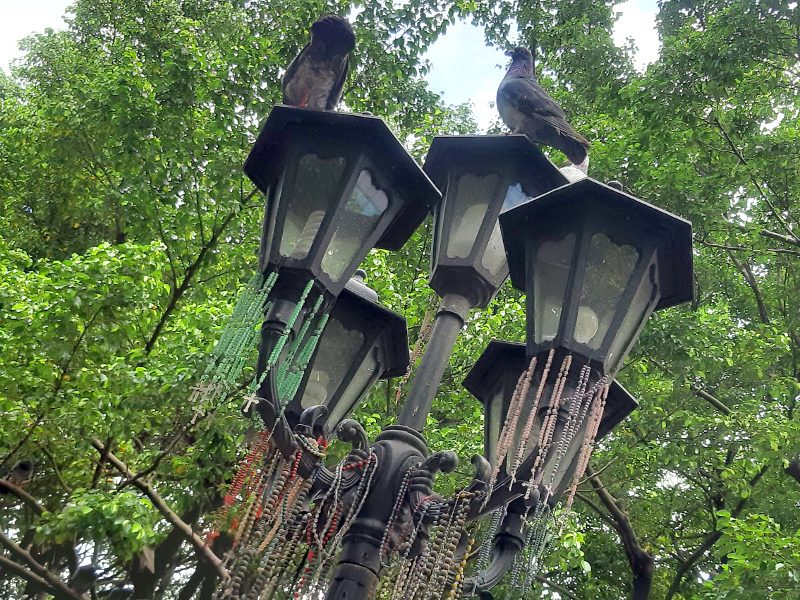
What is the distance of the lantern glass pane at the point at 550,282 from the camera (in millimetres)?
2660

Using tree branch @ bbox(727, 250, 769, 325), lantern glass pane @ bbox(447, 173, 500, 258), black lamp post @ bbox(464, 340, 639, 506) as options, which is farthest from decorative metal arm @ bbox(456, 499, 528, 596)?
tree branch @ bbox(727, 250, 769, 325)

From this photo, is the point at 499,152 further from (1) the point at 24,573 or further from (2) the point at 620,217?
(1) the point at 24,573

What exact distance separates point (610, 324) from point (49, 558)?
24.4ft

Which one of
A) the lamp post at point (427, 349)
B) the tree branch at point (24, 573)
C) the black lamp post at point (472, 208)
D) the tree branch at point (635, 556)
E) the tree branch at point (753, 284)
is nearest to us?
the lamp post at point (427, 349)

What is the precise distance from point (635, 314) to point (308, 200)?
50.5 inches

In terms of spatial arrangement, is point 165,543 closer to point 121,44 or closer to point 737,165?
point 121,44

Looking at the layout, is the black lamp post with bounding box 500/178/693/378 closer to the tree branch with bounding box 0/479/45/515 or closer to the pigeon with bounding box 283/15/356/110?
the pigeon with bounding box 283/15/356/110

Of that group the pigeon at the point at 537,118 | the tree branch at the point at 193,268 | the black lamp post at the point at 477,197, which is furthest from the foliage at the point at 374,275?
the pigeon at the point at 537,118

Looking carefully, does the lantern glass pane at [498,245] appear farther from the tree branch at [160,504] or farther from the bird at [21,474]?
the bird at [21,474]

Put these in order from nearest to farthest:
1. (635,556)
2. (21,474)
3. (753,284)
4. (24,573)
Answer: (24,573) < (21,474) < (635,556) < (753,284)

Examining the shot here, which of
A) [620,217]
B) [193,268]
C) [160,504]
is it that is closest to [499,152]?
[620,217]

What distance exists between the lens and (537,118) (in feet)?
10.5

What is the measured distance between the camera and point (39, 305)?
652cm

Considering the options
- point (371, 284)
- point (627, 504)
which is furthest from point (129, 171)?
point (627, 504)
